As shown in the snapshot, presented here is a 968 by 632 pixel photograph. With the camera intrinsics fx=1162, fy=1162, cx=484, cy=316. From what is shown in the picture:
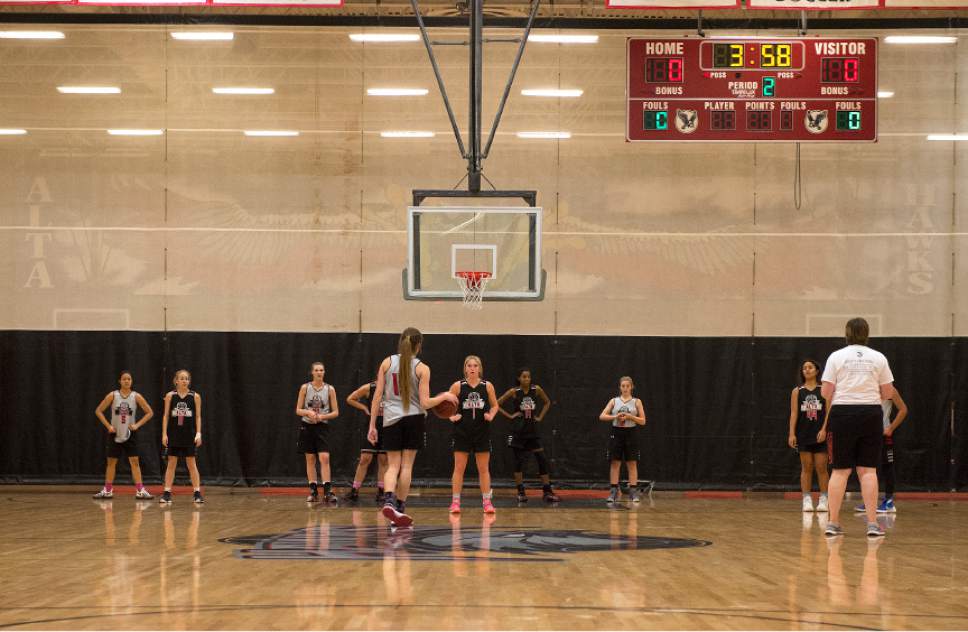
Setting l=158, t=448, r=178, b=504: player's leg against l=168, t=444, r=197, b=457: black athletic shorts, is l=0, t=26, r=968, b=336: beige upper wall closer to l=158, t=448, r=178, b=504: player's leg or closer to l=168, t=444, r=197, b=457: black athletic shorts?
l=168, t=444, r=197, b=457: black athletic shorts

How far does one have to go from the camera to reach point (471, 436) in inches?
508

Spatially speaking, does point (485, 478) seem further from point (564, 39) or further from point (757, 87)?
point (564, 39)

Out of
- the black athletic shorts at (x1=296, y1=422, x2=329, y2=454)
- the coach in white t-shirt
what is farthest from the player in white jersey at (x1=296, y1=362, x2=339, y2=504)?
the coach in white t-shirt

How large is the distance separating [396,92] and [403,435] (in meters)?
8.52

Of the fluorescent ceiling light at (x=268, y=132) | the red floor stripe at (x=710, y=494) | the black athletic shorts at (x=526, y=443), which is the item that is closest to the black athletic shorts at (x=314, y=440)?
the black athletic shorts at (x=526, y=443)

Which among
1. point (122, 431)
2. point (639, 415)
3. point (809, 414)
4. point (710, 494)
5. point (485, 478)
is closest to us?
point (485, 478)

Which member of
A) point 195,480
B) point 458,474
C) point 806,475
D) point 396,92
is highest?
point 396,92

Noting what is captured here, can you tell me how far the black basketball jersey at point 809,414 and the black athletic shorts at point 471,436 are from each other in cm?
378

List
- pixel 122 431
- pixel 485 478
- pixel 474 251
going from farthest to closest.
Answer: pixel 122 431
pixel 474 251
pixel 485 478

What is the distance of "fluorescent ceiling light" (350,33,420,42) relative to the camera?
58.5 feet

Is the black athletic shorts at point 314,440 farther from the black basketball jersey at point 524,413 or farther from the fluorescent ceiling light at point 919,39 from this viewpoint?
the fluorescent ceiling light at point 919,39

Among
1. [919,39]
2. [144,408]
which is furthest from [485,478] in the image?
[919,39]

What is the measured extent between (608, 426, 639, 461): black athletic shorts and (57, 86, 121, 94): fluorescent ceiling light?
9.27 metres

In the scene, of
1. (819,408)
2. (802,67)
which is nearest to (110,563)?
(819,408)
